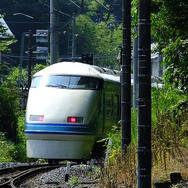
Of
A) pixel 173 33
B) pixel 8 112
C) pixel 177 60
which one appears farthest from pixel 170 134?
pixel 8 112

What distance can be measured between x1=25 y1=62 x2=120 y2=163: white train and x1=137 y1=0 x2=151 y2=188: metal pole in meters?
10.0

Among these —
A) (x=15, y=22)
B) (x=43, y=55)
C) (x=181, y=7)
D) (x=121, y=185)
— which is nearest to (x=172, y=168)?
(x=121, y=185)

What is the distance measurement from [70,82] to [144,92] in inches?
450

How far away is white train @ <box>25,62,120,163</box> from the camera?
20672 millimetres

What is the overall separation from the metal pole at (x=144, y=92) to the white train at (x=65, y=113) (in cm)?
1001

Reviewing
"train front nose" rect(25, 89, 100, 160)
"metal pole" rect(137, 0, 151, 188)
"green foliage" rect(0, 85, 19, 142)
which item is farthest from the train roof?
"metal pole" rect(137, 0, 151, 188)

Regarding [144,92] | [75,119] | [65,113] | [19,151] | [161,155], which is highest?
[144,92]

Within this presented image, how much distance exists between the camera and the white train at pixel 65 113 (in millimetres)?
20672

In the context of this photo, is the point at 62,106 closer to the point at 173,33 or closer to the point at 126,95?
the point at 126,95

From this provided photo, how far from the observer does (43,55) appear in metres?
53.3

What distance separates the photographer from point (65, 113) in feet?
68.2

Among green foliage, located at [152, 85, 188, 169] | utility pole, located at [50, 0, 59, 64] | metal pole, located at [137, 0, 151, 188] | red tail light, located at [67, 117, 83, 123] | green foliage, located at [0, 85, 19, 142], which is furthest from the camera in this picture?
green foliage, located at [0, 85, 19, 142]

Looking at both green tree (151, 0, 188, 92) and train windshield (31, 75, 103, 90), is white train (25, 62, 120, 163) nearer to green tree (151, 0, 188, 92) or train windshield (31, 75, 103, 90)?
train windshield (31, 75, 103, 90)

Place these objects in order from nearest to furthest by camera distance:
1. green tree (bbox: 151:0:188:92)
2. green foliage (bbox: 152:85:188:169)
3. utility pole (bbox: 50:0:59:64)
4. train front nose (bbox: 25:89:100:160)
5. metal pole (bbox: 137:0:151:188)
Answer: metal pole (bbox: 137:0:151:188)
green tree (bbox: 151:0:188:92)
green foliage (bbox: 152:85:188:169)
train front nose (bbox: 25:89:100:160)
utility pole (bbox: 50:0:59:64)
